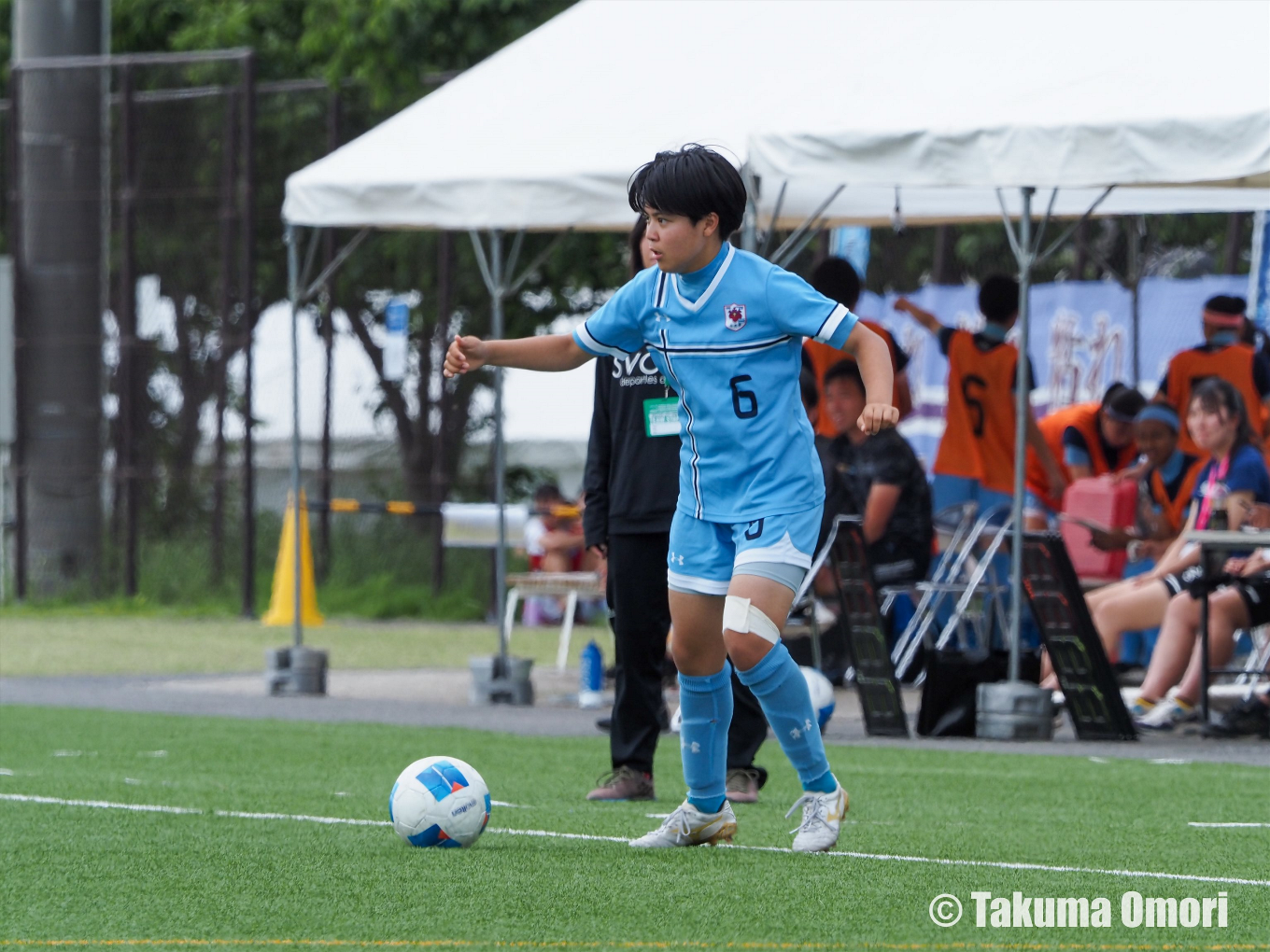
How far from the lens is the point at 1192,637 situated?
10.7 m

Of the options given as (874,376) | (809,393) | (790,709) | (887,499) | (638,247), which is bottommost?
(887,499)

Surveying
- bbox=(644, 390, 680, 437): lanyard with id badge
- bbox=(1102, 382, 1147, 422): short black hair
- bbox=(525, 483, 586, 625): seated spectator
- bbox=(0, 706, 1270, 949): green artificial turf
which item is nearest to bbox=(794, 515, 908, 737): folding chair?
bbox=(0, 706, 1270, 949): green artificial turf

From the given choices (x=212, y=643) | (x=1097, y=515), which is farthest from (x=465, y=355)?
(x=212, y=643)

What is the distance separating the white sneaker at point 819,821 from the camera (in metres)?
5.96

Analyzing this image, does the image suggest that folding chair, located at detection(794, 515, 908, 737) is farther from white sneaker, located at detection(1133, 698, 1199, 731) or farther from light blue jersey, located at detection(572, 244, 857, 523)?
light blue jersey, located at detection(572, 244, 857, 523)

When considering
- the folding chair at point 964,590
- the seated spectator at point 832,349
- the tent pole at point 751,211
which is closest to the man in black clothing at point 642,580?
the tent pole at point 751,211

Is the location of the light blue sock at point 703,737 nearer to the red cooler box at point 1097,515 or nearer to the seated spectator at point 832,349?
the seated spectator at point 832,349

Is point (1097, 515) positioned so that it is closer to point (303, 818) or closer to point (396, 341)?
point (303, 818)

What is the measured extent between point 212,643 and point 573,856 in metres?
10.8

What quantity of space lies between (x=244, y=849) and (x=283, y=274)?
50.8 ft

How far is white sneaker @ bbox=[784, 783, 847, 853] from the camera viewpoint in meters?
5.96

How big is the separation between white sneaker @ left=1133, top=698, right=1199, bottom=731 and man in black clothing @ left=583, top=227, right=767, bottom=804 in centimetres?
357

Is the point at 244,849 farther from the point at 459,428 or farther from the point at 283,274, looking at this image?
the point at 283,274

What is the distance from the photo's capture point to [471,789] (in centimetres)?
607
